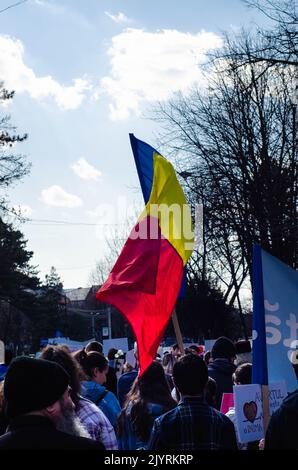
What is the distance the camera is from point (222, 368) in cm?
788

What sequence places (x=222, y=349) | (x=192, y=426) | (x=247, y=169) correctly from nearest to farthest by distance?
1. (x=192, y=426)
2. (x=222, y=349)
3. (x=247, y=169)

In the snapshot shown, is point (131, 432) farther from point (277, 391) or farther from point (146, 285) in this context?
point (146, 285)

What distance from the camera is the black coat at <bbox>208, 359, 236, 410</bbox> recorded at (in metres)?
7.79

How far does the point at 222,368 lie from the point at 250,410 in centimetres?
251

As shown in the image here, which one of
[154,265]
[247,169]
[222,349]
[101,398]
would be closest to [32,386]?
[101,398]

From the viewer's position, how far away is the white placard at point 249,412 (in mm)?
5273

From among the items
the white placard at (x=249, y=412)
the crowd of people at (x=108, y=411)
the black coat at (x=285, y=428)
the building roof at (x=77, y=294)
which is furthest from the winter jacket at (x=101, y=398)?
the building roof at (x=77, y=294)

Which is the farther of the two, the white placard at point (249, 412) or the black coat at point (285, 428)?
the white placard at point (249, 412)

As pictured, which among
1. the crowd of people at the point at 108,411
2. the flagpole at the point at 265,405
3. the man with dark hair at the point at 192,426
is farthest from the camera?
the flagpole at the point at 265,405

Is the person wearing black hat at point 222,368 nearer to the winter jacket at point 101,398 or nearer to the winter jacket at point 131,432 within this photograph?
the winter jacket at point 101,398

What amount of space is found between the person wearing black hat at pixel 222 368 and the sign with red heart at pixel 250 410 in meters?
2.34

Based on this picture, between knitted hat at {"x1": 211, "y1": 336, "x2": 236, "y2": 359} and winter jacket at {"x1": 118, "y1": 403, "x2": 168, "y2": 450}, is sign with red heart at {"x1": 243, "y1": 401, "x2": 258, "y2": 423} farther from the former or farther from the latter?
knitted hat at {"x1": 211, "y1": 336, "x2": 236, "y2": 359}

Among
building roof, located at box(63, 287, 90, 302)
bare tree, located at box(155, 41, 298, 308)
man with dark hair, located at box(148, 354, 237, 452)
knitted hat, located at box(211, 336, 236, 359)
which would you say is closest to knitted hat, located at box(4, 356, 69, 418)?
man with dark hair, located at box(148, 354, 237, 452)
